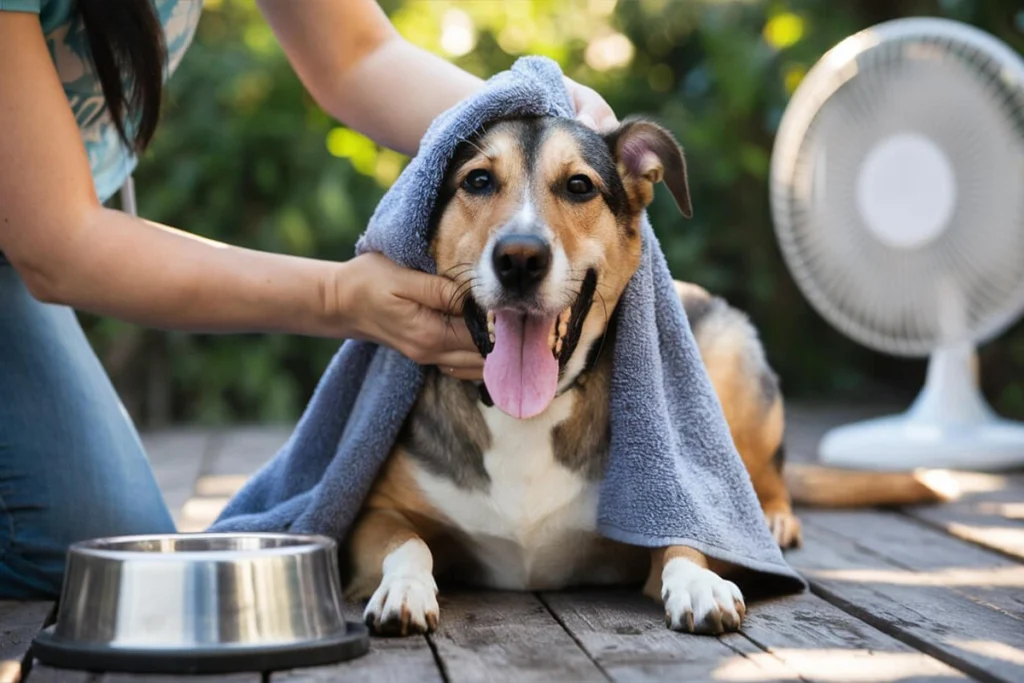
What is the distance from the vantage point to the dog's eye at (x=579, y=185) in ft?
8.96

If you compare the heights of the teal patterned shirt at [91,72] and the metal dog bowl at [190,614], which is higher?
the teal patterned shirt at [91,72]

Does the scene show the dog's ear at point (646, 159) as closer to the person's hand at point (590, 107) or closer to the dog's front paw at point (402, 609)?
the person's hand at point (590, 107)

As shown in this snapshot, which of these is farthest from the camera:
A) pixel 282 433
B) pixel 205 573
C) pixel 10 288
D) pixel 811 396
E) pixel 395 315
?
pixel 811 396

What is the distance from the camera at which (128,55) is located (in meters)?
2.79

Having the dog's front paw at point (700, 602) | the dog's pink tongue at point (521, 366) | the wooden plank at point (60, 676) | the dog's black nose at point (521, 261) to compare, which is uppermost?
the dog's black nose at point (521, 261)

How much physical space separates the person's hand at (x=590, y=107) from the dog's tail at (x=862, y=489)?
1510 mm

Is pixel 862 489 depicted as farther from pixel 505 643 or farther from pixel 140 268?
pixel 140 268

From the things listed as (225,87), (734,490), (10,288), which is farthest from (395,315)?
(225,87)

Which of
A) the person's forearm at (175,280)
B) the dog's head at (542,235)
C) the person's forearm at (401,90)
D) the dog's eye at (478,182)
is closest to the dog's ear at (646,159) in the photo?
the dog's head at (542,235)

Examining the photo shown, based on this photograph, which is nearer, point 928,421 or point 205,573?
point 205,573

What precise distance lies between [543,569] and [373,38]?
4.48 ft

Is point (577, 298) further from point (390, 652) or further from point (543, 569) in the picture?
point (390, 652)

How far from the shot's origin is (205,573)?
1990 millimetres

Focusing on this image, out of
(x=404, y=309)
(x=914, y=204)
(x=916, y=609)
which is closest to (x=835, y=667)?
(x=916, y=609)
